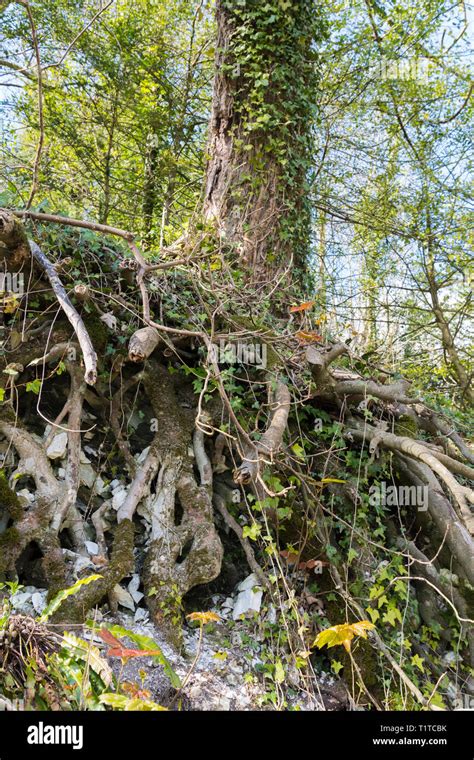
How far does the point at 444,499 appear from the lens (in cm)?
349

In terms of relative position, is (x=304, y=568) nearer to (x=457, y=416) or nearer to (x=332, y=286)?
(x=457, y=416)

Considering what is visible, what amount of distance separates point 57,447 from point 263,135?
3.44 metres

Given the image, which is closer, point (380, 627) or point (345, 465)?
point (380, 627)

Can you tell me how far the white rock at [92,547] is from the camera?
9.91 ft

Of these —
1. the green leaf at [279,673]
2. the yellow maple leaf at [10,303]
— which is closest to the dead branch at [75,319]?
the yellow maple leaf at [10,303]

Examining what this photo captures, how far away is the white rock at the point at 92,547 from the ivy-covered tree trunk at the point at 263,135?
2.74 m

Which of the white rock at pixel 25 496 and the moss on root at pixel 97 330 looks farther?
the moss on root at pixel 97 330

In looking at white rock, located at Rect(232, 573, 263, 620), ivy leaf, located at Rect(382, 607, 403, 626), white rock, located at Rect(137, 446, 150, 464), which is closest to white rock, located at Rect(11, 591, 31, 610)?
white rock, located at Rect(137, 446, 150, 464)

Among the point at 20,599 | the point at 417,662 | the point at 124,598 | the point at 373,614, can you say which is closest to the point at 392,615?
the point at 373,614

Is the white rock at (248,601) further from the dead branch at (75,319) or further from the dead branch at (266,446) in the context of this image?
the dead branch at (75,319)

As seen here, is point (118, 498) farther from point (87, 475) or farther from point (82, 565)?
point (82, 565)

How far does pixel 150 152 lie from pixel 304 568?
7.59 meters

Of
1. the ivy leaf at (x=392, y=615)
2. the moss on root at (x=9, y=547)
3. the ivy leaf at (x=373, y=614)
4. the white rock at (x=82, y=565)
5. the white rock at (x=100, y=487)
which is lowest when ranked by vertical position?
the ivy leaf at (x=392, y=615)
